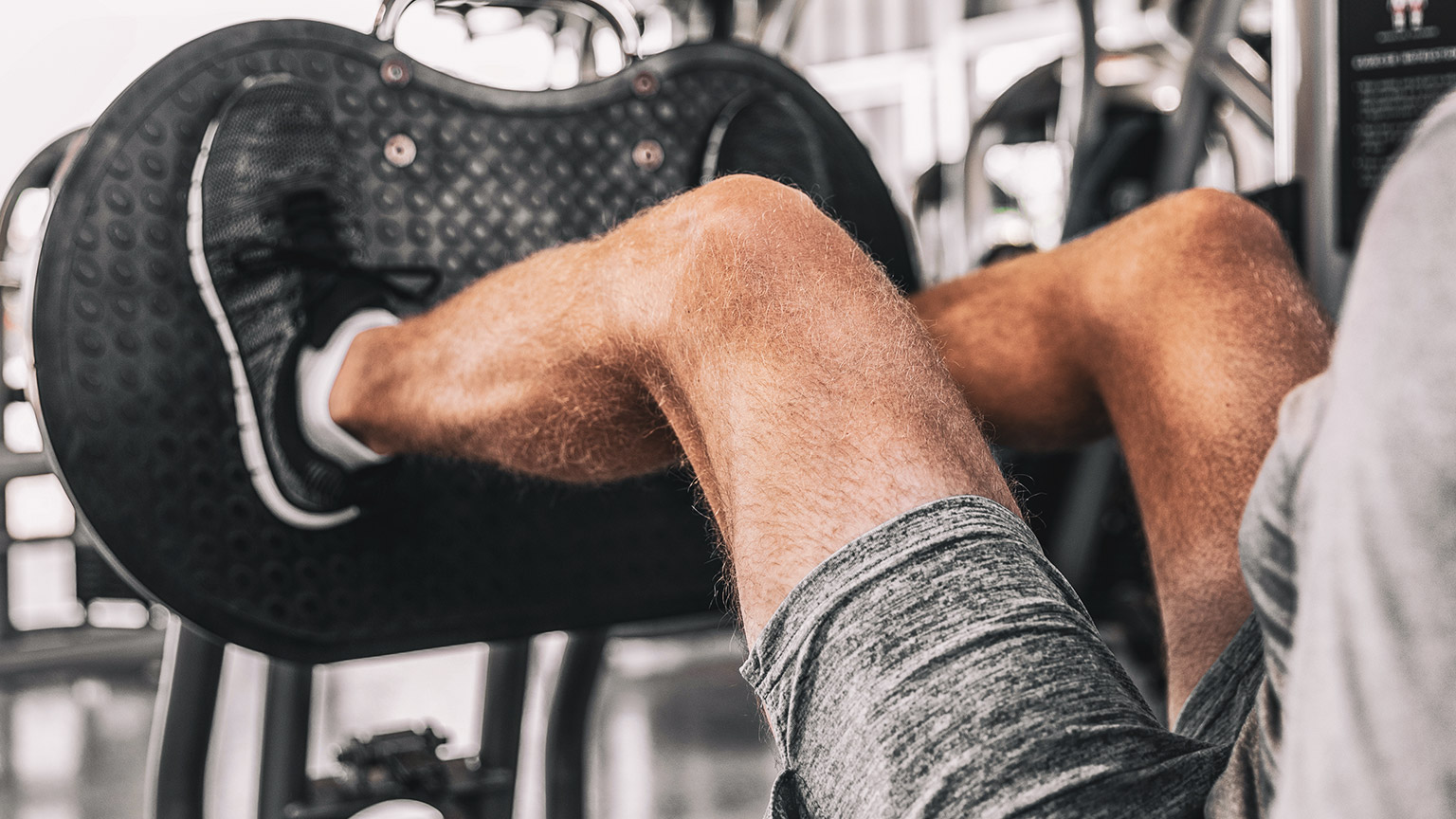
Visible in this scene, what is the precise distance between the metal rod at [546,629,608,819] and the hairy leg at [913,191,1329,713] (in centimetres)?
57

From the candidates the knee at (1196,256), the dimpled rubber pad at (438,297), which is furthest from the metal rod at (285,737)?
the knee at (1196,256)

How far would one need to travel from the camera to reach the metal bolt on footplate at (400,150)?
79 centimetres

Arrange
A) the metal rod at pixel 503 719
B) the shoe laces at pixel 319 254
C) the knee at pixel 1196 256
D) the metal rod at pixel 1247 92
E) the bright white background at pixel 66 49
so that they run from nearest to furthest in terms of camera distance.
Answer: the knee at pixel 1196 256
the shoe laces at pixel 319 254
the metal rod at pixel 503 719
the metal rod at pixel 1247 92
the bright white background at pixel 66 49

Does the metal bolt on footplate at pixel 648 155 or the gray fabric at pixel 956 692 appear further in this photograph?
the metal bolt on footplate at pixel 648 155

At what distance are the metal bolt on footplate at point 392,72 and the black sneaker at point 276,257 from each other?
5 cm

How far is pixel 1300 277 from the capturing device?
2.23 ft

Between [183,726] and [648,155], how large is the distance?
56 cm

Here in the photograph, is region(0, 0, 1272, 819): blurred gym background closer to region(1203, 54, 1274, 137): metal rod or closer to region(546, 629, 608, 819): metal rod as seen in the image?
region(546, 629, 608, 819): metal rod

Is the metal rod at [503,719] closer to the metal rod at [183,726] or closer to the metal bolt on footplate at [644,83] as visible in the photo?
the metal rod at [183,726]

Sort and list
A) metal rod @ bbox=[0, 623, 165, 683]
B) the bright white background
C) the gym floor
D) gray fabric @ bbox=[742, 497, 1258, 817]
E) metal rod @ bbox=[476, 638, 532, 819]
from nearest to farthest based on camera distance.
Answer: gray fabric @ bbox=[742, 497, 1258, 817] < metal rod @ bbox=[476, 638, 532, 819] < the gym floor < metal rod @ bbox=[0, 623, 165, 683] < the bright white background

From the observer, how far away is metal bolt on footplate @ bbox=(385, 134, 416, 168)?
0.79 meters

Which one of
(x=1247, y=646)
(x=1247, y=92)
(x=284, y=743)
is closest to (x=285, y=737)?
(x=284, y=743)

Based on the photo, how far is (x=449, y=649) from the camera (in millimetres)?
1822

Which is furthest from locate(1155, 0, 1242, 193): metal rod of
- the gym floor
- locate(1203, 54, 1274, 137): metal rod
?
the gym floor
